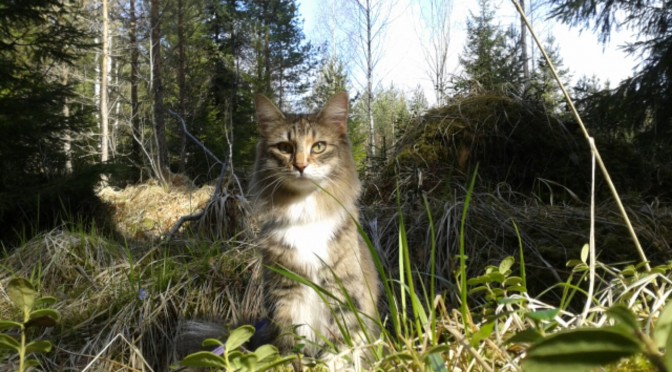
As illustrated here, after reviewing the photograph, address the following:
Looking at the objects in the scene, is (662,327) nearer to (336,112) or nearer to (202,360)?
(202,360)

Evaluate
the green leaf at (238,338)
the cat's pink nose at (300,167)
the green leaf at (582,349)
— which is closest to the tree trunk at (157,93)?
the cat's pink nose at (300,167)

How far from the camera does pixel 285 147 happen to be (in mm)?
2221

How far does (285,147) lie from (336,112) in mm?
360

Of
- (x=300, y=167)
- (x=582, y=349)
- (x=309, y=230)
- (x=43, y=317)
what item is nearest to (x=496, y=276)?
(x=582, y=349)

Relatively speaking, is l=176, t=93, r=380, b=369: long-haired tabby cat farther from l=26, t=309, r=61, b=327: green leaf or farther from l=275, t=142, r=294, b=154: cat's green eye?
l=26, t=309, r=61, b=327: green leaf


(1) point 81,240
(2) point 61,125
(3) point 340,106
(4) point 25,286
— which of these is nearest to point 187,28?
(2) point 61,125

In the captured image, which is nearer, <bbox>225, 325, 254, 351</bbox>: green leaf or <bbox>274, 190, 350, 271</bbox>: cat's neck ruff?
<bbox>225, 325, 254, 351</bbox>: green leaf

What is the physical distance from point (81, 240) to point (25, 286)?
119 inches

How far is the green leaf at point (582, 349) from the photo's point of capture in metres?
0.25

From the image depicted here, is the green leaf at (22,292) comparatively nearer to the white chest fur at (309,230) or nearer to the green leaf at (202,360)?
the green leaf at (202,360)

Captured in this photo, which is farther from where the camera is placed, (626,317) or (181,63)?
(181,63)

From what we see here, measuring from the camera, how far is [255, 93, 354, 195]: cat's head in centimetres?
204

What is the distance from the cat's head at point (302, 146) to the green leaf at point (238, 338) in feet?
4.48

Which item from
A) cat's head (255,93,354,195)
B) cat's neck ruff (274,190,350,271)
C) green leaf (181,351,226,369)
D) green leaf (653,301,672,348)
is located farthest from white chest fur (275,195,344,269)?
green leaf (653,301,672,348)
